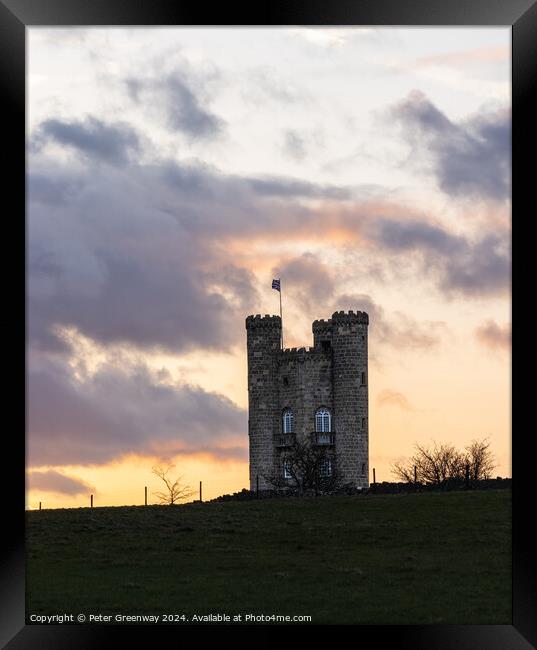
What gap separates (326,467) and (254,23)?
5331 cm

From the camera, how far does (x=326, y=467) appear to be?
2490 inches

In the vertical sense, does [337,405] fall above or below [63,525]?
above

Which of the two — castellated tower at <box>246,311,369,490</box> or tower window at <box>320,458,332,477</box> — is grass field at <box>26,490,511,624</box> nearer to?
tower window at <box>320,458,332,477</box>

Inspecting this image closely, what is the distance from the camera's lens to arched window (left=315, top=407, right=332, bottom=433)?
66375 mm

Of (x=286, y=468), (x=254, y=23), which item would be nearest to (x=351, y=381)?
(x=286, y=468)

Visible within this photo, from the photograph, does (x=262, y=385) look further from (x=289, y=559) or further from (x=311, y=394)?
(x=289, y=559)

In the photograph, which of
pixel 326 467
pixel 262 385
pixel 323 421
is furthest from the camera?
pixel 262 385

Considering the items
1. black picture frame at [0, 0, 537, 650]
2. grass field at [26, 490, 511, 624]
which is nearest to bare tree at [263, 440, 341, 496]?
grass field at [26, 490, 511, 624]

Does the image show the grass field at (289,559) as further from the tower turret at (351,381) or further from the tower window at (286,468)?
the tower turret at (351,381)

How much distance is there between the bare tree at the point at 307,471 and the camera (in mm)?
61375
